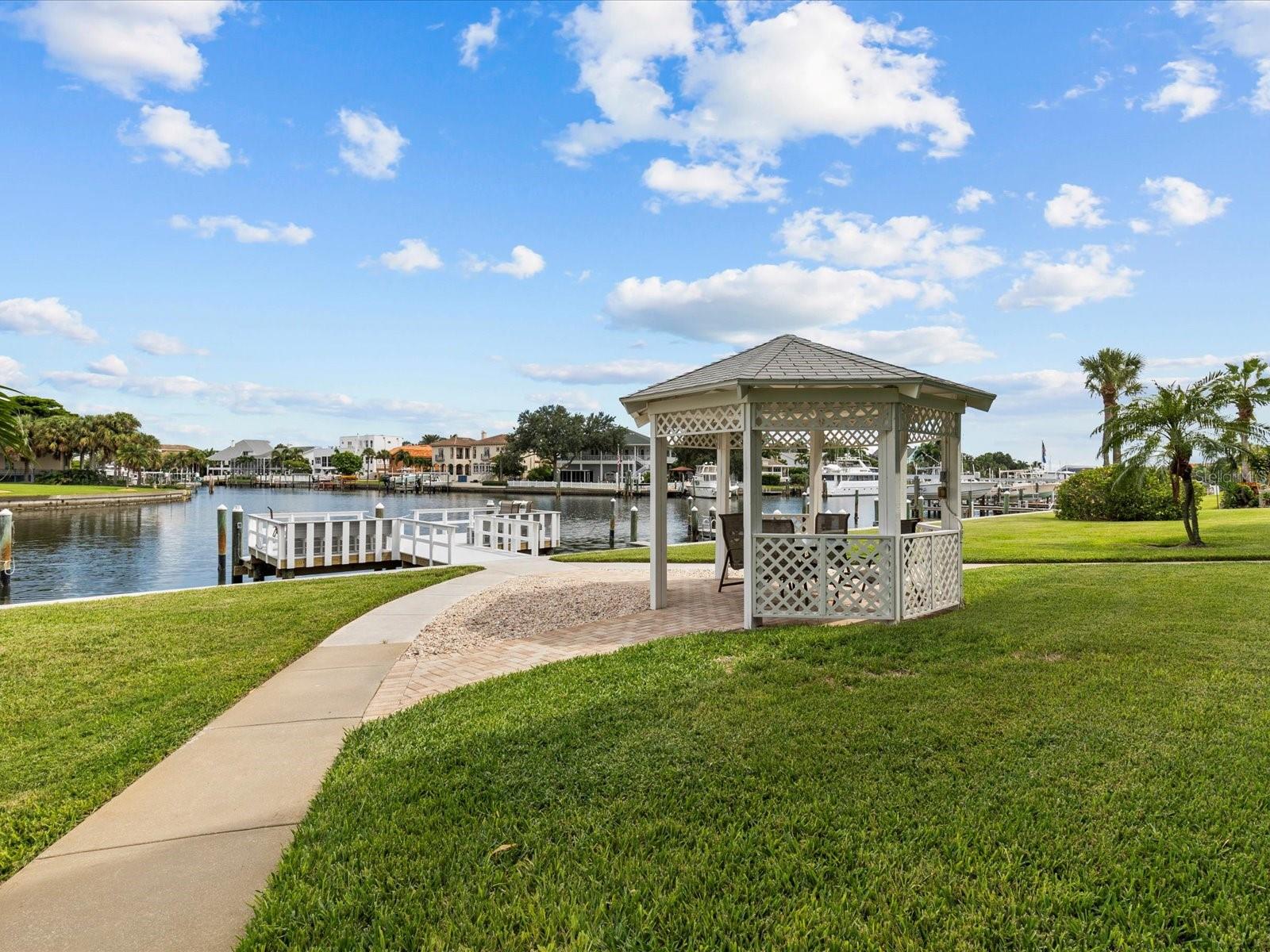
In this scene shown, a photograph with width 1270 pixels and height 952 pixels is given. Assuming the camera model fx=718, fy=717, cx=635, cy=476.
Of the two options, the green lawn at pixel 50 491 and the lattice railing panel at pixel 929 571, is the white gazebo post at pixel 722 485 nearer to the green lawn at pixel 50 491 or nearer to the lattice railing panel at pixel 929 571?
the lattice railing panel at pixel 929 571

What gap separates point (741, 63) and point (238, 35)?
25.8 ft

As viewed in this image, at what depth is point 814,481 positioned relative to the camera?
462 inches

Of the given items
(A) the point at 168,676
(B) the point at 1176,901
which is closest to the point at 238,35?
(A) the point at 168,676

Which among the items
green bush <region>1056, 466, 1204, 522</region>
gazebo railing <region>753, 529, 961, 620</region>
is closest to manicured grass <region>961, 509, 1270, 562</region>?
green bush <region>1056, 466, 1204, 522</region>

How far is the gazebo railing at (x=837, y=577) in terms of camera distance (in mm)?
7871

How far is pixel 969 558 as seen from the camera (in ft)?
47.7

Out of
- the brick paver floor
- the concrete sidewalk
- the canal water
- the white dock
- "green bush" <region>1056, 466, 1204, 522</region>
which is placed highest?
"green bush" <region>1056, 466, 1204, 522</region>

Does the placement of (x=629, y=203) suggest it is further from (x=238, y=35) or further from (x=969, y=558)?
(x=969, y=558)

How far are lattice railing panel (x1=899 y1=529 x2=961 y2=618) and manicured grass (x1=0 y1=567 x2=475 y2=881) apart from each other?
6.48 m

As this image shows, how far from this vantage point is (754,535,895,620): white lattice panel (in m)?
7.89

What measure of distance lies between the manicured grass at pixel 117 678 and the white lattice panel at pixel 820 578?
4.92 metres

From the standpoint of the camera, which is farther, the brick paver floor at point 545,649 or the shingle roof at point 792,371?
the shingle roof at point 792,371

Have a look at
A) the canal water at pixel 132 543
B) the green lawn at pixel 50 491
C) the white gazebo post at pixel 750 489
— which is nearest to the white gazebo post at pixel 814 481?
the white gazebo post at pixel 750 489

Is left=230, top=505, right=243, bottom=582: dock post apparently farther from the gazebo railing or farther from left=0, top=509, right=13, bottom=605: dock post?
the gazebo railing
